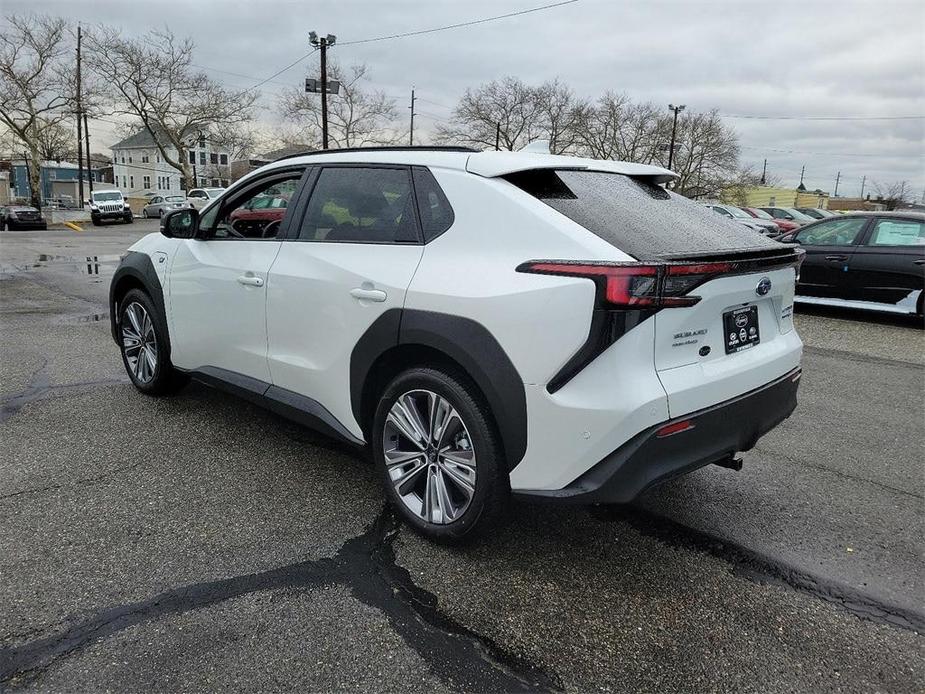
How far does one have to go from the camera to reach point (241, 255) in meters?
3.82

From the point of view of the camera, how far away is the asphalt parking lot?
86.8 inches

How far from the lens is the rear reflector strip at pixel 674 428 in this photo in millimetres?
2404

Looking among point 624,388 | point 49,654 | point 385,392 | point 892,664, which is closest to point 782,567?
point 892,664

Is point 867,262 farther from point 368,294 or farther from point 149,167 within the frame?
point 149,167

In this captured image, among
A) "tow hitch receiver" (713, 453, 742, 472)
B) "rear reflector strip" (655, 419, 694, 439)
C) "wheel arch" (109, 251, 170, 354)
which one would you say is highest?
"wheel arch" (109, 251, 170, 354)

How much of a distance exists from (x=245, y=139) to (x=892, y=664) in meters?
55.9

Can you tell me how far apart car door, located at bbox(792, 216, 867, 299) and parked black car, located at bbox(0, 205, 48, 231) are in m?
33.2

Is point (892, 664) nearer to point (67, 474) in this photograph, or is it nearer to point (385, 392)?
point (385, 392)

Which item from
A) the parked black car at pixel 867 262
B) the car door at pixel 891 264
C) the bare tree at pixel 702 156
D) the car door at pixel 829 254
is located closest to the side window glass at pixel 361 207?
the parked black car at pixel 867 262

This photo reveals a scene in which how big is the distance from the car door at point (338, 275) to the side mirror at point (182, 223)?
110 centimetres

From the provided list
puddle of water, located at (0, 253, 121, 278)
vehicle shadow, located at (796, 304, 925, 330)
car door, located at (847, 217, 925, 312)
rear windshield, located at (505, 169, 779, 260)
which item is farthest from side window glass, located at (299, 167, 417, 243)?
puddle of water, located at (0, 253, 121, 278)

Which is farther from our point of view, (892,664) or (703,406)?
(703,406)

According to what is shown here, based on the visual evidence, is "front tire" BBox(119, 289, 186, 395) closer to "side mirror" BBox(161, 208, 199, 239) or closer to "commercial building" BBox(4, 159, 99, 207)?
"side mirror" BBox(161, 208, 199, 239)

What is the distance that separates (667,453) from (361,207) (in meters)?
1.85
